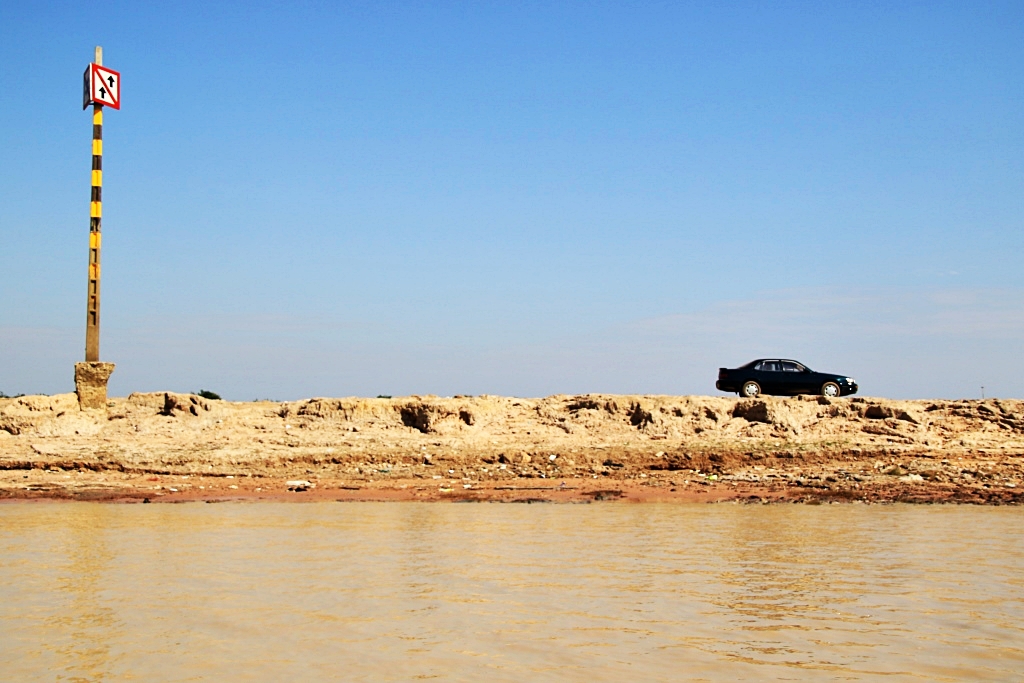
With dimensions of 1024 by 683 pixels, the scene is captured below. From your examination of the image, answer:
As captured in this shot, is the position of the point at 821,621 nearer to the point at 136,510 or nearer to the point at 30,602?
the point at 30,602

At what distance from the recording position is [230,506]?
16.0 metres

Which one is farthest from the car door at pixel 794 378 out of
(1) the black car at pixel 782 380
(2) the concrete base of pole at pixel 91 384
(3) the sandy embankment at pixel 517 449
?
(2) the concrete base of pole at pixel 91 384

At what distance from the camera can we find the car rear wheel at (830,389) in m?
24.5

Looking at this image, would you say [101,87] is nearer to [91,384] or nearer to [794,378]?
[91,384]

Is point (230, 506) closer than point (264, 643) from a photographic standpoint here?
No

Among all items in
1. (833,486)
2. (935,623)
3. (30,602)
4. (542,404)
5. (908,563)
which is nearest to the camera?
(935,623)

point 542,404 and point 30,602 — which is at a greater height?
point 542,404

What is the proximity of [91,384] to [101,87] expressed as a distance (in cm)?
724

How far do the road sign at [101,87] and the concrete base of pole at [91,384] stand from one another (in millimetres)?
6424

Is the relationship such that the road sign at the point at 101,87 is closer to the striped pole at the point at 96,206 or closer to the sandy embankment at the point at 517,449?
the striped pole at the point at 96,206

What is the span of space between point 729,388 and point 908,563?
587 inches

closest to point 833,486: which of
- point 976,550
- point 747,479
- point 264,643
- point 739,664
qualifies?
point 747,479

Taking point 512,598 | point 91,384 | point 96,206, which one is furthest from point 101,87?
point 512,598

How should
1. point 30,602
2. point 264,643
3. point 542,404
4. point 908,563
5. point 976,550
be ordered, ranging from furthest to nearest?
point 542,404 → point 976,550 → point 908,563 → point 30,602 → point 264,643
